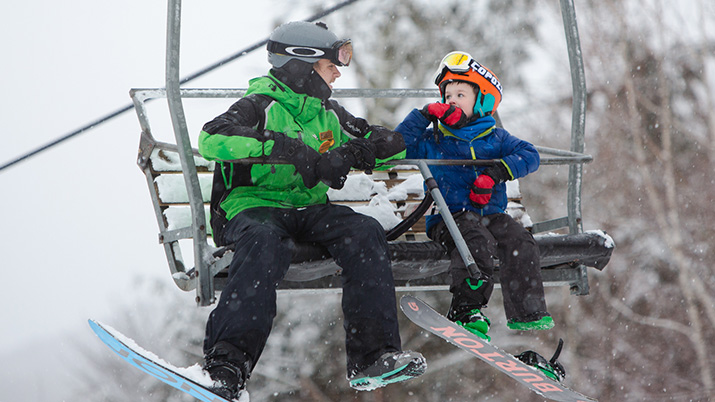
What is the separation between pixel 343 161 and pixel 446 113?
641mm

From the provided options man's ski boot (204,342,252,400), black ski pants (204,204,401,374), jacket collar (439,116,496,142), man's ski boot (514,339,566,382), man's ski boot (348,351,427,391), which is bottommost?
man's ski boot (514,339,566,382)

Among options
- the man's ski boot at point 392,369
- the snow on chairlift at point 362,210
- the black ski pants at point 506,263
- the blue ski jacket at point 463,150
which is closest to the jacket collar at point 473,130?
the blue ski jacket at point 463,150

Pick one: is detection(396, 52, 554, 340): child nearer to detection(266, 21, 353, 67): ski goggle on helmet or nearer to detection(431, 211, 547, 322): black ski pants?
detection(431, 211, 547, 322): black ski pants

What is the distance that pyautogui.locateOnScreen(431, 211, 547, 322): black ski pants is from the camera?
294 centimetres

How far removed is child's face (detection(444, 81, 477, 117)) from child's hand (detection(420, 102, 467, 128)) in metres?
0.07

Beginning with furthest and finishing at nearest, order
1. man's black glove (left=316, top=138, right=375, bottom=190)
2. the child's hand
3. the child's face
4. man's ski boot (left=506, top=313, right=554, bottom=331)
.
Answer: the child's face < the child's hand < man's ski boot (left=506, top=313, right=554, bottom=331) < man's black glove (left=316, top=138, right=375, bottom=190)

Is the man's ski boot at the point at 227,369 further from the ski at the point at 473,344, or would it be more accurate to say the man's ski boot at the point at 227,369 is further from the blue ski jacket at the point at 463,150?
the blue ski jacket at the point at 463,150

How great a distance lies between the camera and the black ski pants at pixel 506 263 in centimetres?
294

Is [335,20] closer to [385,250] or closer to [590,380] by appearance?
[590,380]

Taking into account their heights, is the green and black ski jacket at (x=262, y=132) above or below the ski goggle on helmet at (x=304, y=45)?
below

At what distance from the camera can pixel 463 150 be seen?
10.9 feet

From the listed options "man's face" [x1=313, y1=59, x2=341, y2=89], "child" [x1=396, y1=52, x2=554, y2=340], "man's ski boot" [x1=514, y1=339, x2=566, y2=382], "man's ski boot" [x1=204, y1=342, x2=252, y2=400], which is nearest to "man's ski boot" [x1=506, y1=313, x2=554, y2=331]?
"child" [x1=396, y1=52, x2=554, y2=340]

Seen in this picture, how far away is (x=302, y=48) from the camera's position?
305 centimetres

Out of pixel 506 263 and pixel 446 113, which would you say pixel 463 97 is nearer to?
pixel 446 113
